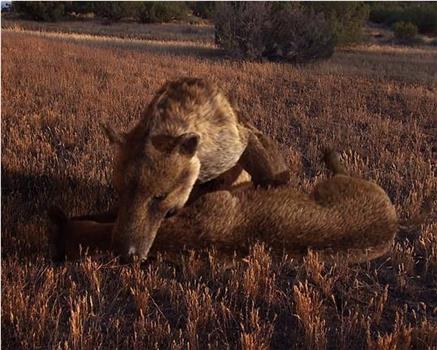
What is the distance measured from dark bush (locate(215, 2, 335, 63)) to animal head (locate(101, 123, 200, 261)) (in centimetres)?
1740

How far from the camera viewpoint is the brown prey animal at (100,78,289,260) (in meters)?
3.91

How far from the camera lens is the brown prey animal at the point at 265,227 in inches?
160

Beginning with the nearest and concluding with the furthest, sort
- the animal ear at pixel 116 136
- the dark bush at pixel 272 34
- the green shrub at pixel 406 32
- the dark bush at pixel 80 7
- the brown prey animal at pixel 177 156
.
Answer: the brown prey animal at pixel 177 156, the animal ear at pixel 116 136, the dark bush at pixel 272 34, the green shrub at pixel 406 32, the dark bush at pixel 80 7

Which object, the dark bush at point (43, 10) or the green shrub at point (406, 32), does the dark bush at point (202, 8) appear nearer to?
the dark bush at point (43, 10)

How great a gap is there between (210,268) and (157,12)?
4455cm

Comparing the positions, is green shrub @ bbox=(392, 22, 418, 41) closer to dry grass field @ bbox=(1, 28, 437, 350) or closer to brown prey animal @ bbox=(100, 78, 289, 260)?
dry grass field @ bbox=(1, 28, 437, 350)

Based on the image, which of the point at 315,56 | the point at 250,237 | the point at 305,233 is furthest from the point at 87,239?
the point at 315,56

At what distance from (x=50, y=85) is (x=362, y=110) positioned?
263 inches

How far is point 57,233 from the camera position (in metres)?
4.25

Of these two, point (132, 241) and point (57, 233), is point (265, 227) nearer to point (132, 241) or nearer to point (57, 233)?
point (132, 241)

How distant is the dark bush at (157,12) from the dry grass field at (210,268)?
34.5 metres

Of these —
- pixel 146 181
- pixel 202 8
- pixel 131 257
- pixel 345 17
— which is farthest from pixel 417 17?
pixel 131 257

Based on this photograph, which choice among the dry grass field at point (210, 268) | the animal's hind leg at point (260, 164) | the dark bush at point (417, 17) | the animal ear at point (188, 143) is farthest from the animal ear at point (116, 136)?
the dark bush at point (417, 17)

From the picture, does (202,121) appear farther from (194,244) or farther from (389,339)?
(389,339)
